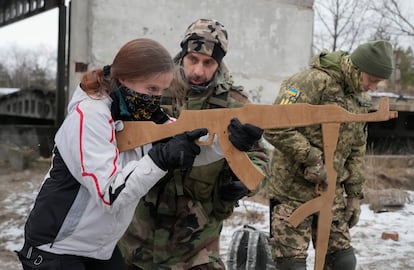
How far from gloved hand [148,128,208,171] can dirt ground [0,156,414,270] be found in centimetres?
283

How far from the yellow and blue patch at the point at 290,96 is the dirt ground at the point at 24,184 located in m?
2.60

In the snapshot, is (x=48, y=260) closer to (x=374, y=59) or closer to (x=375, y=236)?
(x=374, y=59)

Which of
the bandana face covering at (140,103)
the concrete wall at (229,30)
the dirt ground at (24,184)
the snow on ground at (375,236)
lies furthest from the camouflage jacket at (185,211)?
the concrete wall at (229,30)

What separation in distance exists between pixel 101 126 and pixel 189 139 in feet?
1.00

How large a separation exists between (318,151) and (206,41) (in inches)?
38.8

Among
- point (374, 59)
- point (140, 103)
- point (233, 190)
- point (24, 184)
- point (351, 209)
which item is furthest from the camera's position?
point (24, 184)

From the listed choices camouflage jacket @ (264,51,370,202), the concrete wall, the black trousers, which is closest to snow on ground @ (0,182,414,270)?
camouflage jacket @ (264,51,370,202)

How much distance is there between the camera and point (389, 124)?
1237cm

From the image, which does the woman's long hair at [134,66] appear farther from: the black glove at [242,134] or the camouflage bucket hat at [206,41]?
the camouflage bucket hat at [206,41]

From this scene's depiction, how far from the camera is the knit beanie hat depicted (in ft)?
9.09

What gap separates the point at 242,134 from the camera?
1739 mm

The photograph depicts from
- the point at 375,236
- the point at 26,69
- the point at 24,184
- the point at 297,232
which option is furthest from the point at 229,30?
the point at 26,69

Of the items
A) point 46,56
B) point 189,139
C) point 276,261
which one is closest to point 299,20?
point 276,261

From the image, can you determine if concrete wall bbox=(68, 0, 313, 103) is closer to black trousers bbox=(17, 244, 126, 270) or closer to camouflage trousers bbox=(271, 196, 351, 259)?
camouflage trousers bbox=(271, 196, 351, 259)
